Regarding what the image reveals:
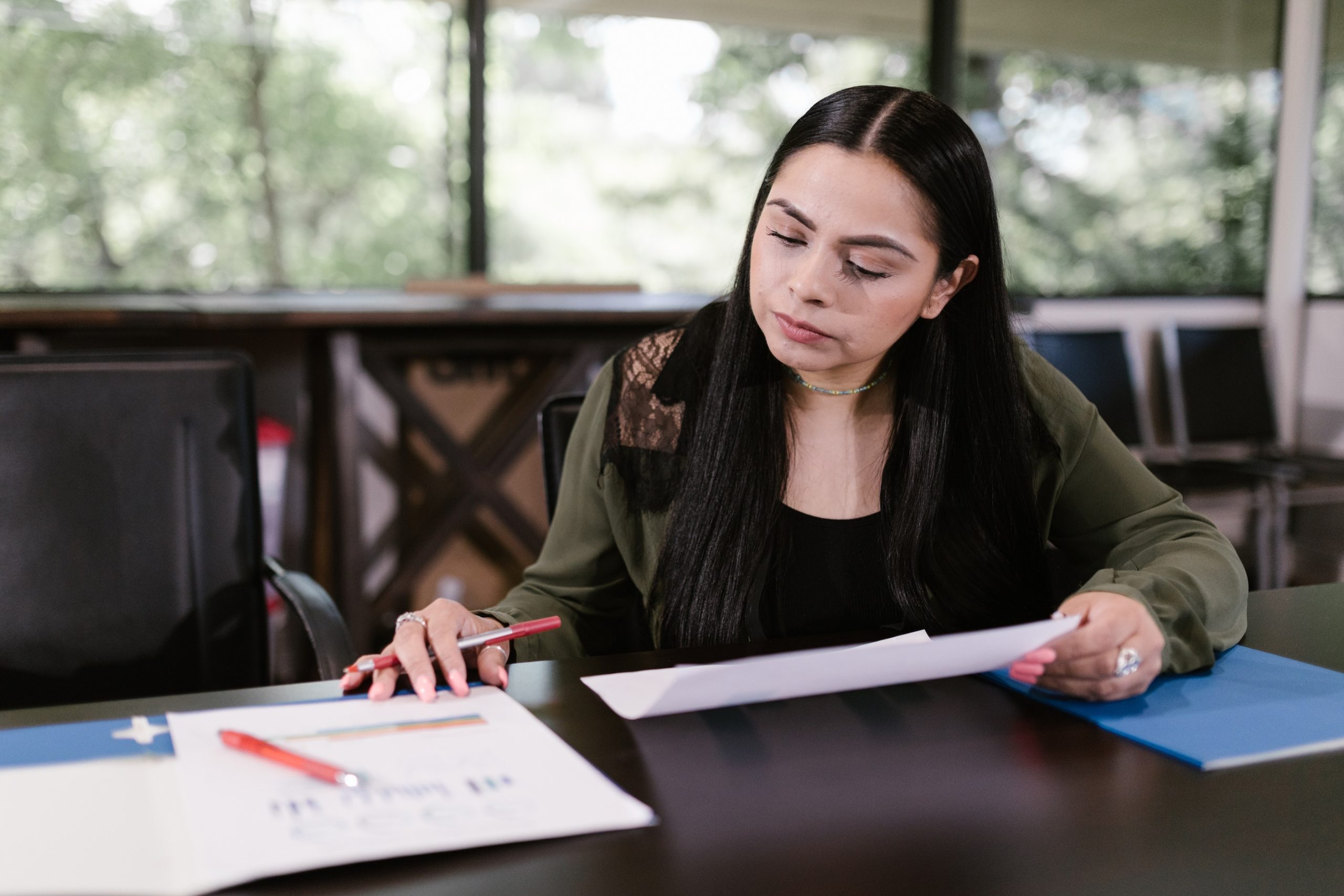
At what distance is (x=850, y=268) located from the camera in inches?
43.9

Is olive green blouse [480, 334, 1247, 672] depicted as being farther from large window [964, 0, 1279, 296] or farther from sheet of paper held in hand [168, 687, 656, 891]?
large window [964, 0, 1279, 296]

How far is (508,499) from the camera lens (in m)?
3.19

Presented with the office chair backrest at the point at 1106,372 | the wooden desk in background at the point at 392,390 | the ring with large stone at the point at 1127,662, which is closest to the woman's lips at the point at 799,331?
the ring with large stone at the point at 1127,662

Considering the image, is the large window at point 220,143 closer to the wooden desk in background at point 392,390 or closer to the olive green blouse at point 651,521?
the wooden desk in background at point 392,390

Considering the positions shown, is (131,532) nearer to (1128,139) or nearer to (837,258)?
(837,258)

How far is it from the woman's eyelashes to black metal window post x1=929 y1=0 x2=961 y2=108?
323 centimetres

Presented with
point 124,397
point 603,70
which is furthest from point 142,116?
point 124,397

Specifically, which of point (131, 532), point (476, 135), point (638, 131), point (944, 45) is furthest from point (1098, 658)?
point (944, 45)

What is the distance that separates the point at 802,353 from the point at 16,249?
115 inches

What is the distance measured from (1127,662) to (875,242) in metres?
0.45

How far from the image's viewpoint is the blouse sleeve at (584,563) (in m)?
1.26

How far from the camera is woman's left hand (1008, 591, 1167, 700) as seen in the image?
90 cm

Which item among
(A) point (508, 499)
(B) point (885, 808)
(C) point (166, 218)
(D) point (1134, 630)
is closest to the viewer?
(B) point (885, 808)

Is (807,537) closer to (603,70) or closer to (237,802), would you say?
(237,802)
